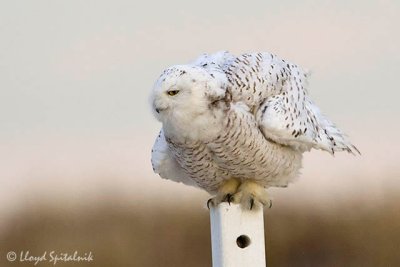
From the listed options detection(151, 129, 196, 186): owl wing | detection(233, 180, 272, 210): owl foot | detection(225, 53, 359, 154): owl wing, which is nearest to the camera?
detection(225, 53, 359, 154): owl wing

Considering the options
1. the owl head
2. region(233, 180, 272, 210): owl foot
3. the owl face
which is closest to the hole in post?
region(233, 180, 272, 210): owl foot

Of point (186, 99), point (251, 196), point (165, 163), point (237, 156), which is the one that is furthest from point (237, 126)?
point (165, 163)

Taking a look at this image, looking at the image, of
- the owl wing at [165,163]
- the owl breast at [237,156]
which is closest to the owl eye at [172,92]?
the owl breast at [237,156]

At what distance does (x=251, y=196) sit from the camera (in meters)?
5.01

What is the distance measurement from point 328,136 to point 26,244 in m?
3.58

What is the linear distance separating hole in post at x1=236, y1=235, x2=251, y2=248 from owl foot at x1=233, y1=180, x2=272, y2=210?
122 mm

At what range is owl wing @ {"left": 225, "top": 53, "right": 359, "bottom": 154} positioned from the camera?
484 cm

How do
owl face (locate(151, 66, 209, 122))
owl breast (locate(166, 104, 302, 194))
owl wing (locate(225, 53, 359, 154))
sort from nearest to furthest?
owl face (locate(151, 66, 209, 122)), owl breast (locate(166, 104, 302, 194)), owl wing (locate(225, 53, 359, 154))

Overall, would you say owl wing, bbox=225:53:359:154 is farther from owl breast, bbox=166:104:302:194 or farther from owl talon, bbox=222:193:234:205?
owl talon, bbox=222:193:234:205

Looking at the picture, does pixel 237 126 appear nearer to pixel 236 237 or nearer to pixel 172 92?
pixel 172 92

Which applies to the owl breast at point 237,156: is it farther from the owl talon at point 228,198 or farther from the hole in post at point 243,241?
the hole in post at point 243,241

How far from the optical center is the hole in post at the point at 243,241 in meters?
4.90

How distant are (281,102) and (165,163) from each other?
1.92 ft

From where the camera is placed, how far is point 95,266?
8109 millimetres
